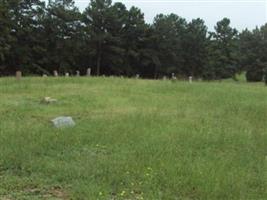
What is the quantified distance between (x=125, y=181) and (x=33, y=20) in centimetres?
4852

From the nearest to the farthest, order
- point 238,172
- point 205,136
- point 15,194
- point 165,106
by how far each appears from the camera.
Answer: point 15,194, point 238,172, point 205,136, point 165,106

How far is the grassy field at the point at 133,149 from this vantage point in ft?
22.1

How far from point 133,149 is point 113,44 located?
4999 centimetres

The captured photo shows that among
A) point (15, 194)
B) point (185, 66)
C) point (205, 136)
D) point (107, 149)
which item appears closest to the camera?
point (15, 194)

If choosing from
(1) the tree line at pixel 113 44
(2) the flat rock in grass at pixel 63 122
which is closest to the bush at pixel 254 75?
(1) the tree line at pixel 113 44

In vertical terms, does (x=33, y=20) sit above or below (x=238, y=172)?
above

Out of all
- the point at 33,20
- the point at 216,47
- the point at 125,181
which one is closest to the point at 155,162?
the point at 125,181

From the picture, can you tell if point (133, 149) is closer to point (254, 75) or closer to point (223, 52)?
point (254, 75)

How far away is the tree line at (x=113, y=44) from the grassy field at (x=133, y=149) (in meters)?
33.8

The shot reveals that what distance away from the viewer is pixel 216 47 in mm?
74812

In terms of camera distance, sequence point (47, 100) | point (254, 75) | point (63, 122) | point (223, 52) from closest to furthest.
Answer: point (63, 122) < point (47, 100) < point (254, 75) < point (223, 52)

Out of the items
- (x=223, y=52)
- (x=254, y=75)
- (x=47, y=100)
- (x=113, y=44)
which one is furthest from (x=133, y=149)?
(x=223, y=52)

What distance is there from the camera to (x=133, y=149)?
8758mm

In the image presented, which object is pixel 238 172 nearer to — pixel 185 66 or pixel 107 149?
pixel 107 149
